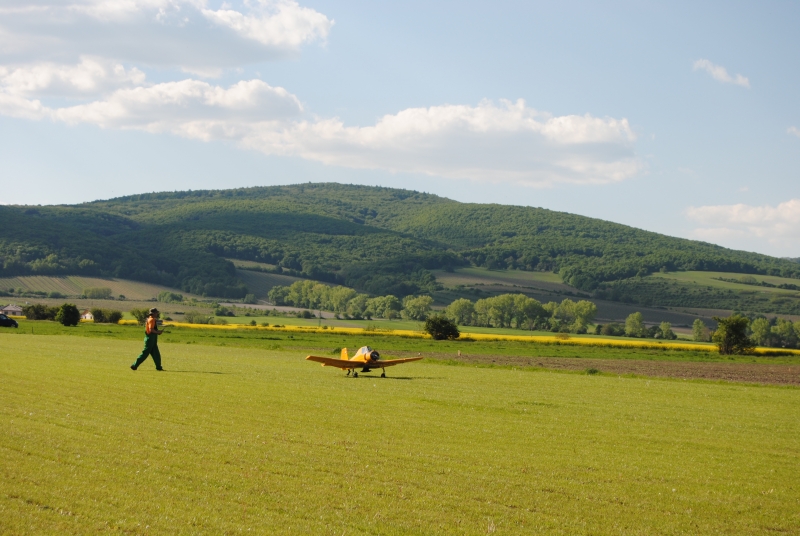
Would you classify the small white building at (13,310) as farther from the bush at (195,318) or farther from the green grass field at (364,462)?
the green grass field at (364,462)

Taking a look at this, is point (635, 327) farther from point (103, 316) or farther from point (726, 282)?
point (726, 282)

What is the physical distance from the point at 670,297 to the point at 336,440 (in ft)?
453

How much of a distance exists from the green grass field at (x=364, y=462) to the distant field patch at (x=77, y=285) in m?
116

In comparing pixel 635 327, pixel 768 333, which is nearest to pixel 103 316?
pixel 635 327

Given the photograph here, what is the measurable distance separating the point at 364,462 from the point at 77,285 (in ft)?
439

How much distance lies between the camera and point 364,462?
967 centimetres

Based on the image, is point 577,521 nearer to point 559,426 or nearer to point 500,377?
point 559,426

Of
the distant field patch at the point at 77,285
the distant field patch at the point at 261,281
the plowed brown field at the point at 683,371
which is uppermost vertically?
the distant field patch at the point at 261,281

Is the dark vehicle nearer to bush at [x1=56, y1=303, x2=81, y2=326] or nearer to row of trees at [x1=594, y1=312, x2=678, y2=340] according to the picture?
bush at [x1=56, y1=303, x2=81, y2=326]

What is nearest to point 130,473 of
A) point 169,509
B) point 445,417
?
point 169,509

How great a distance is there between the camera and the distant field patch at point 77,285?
12475cm

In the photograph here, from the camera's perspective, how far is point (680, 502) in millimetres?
8852

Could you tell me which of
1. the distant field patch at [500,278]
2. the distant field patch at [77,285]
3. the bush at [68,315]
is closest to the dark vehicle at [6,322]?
the bush at [68,315]

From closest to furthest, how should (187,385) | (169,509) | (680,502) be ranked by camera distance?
1. (169,509)
2. (680,502)
3. (187,385)
